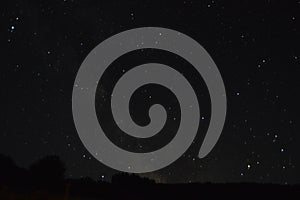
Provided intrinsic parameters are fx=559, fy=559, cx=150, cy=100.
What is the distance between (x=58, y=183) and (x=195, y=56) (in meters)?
8.79

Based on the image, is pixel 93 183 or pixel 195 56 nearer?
pixel 195 56

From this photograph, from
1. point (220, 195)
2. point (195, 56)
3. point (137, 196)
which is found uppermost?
point (195, 56)

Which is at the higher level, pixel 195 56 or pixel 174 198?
pixel 195 56

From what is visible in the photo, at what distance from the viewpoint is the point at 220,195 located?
27.3 metres

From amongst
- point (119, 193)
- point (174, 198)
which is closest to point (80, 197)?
point (119, 193)

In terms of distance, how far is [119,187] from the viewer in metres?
27.9

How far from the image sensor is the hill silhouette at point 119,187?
82.5 feet

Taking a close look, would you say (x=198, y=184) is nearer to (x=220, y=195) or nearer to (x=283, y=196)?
(x=220, y=195)

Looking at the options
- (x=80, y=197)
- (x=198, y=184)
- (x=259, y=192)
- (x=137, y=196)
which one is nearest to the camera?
(x=80, y=197)

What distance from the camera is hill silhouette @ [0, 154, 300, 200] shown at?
82.5 feet

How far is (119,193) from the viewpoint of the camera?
25984 millimetres

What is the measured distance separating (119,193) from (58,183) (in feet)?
9.46

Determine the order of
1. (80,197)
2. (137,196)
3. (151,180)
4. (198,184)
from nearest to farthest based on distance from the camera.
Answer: (80,197), (137,196), (198,184), (151,180)

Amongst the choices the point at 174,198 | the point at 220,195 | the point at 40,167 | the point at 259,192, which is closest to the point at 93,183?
the point at 40,167
